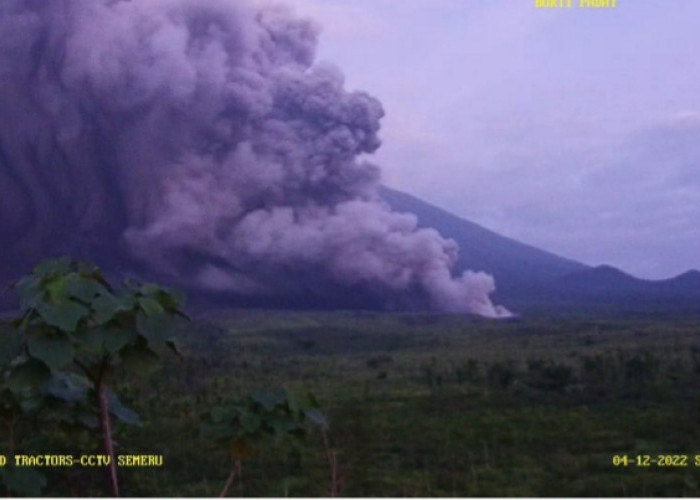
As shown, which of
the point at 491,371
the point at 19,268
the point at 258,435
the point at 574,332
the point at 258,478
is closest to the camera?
the point at 258,435

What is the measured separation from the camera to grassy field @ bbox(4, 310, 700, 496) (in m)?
3.58

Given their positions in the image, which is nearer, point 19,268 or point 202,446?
point 202,446

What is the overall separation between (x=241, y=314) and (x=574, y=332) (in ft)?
8.14

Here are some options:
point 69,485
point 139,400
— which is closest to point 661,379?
point 139,400

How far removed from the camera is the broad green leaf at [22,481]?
5.80ft

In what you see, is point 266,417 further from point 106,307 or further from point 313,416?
point 106,307

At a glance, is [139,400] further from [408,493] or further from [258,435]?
[258,435]

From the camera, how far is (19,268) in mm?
6020

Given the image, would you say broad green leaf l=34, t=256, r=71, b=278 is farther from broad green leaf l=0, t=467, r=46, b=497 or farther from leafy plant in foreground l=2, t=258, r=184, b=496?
broad green leaf l=0, t=467, r=46, b=497

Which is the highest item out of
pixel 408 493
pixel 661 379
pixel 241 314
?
pixel 241 314

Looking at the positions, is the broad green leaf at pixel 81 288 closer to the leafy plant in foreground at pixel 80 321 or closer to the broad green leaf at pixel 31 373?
the leafy plant in foreground at pixel 80 321

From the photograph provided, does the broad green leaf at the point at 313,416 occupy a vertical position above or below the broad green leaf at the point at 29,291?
below
